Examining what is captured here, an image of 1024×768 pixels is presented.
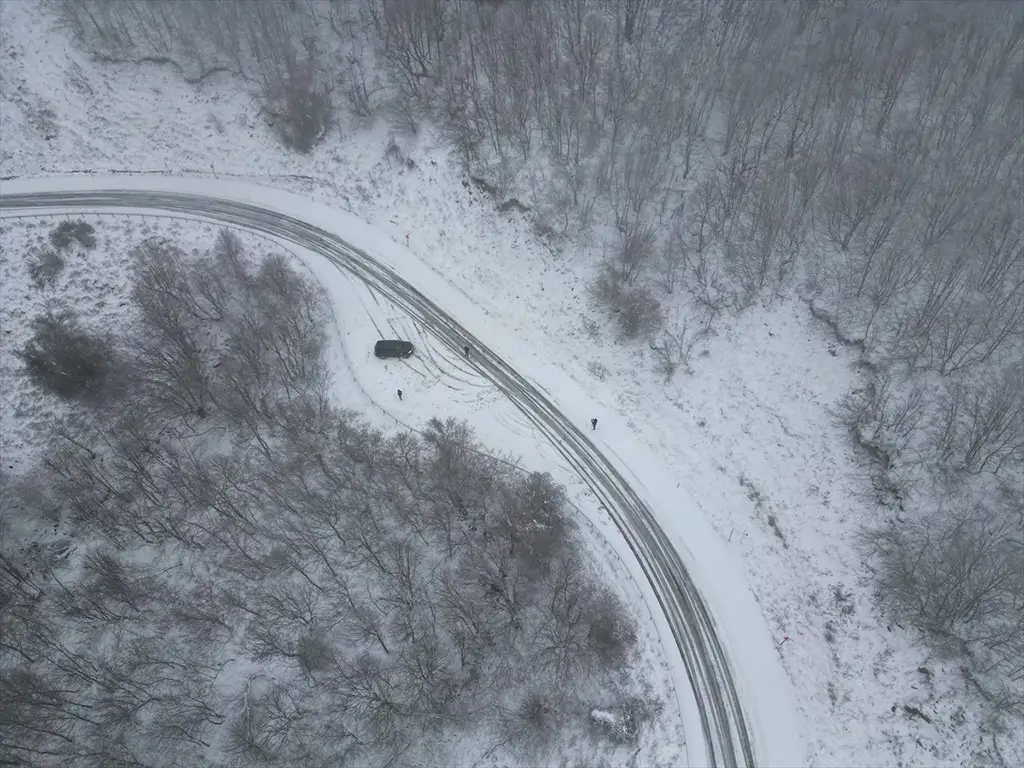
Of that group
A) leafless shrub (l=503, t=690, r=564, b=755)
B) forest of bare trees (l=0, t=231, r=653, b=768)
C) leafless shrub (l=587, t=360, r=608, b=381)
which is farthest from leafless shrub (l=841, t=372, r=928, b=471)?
leafless shrub (l=503, t=690, r=564, b=755)

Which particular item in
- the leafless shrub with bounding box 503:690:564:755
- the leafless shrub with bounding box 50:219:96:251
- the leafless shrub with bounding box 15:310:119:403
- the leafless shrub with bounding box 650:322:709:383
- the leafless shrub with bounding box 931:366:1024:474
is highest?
the leafless shrub with bounding box 50:219:96:251

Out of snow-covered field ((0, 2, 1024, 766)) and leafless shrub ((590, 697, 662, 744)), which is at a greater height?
snow-covered field ((0, 2, 1024, 766))

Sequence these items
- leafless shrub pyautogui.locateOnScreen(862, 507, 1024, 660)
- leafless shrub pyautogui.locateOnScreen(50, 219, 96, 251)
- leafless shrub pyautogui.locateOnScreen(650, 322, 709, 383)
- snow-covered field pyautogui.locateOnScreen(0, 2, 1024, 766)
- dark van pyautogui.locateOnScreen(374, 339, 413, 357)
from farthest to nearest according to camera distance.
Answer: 1. leafless shrub pyautogui.locateOnScreen(50, 219, 96, 251)
2. dark van pyautogui.locateOnScreen(374, 339, 413, 357)
3. leafless shrub pyautogui.locateOnScreen(650, 322, 709, 383)
4. snow-covered field pyautogui.locateOnScreen(0, 2, 1024, 766)
5. leafless shrub pyautogui.locateOnScreen(862, 507, 1024, 660)

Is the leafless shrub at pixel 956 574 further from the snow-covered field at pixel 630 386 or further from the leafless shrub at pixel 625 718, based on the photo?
the leafless shrub at pixel 625 718

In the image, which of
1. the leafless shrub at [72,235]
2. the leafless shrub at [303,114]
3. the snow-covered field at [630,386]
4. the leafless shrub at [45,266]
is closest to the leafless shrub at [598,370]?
the snow-covered field at [630,386]

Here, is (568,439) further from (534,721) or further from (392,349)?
(534,721)

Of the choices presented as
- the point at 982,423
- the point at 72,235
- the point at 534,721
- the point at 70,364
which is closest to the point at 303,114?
the point at 72,235

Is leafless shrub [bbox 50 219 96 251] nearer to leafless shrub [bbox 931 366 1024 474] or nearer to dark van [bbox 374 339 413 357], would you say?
dark van [bbox 374 339 413 357]
